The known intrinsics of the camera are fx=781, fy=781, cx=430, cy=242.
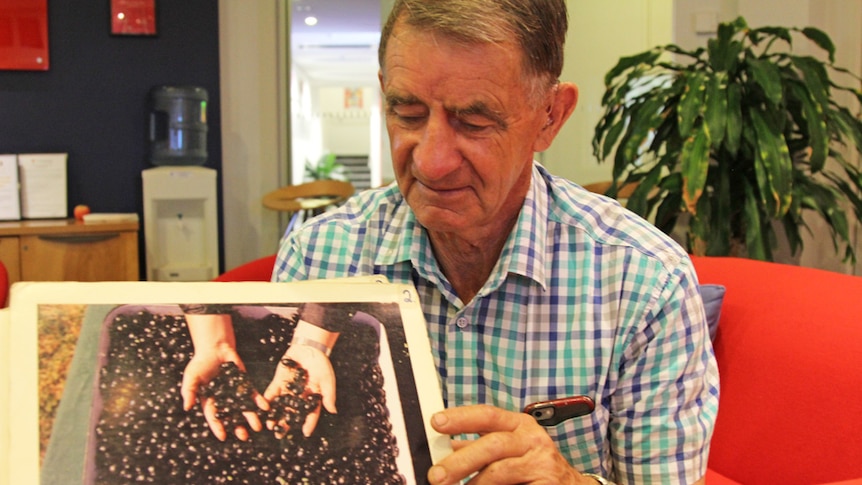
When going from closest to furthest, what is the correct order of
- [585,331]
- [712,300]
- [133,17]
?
[585,331] → [712,300] → [133,17]

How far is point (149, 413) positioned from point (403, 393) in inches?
7.9

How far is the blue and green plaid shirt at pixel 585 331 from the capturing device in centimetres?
91

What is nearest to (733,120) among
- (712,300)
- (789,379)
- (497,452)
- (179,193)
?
(712,300)

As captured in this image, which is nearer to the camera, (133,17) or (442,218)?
(442,218)

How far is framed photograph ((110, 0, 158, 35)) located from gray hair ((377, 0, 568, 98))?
4168 mm

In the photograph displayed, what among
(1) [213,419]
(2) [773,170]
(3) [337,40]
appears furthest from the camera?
(3) [337,40]

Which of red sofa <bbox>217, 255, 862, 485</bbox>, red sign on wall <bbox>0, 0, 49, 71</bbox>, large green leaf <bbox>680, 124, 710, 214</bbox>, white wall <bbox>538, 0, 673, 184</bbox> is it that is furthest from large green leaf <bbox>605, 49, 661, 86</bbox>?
red sign on wall <bbox>0, 0, 49, 71</bbox>

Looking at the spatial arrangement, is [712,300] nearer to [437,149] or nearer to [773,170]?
[437,149]

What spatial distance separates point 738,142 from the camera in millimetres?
2570

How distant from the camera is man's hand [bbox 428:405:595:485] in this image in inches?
24.7

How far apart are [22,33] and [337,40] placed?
395 cm

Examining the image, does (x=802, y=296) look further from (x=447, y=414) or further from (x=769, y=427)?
(x=447, y=414)

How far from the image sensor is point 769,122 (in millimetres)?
2621

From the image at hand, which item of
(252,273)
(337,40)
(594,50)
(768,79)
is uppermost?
(337,40)
